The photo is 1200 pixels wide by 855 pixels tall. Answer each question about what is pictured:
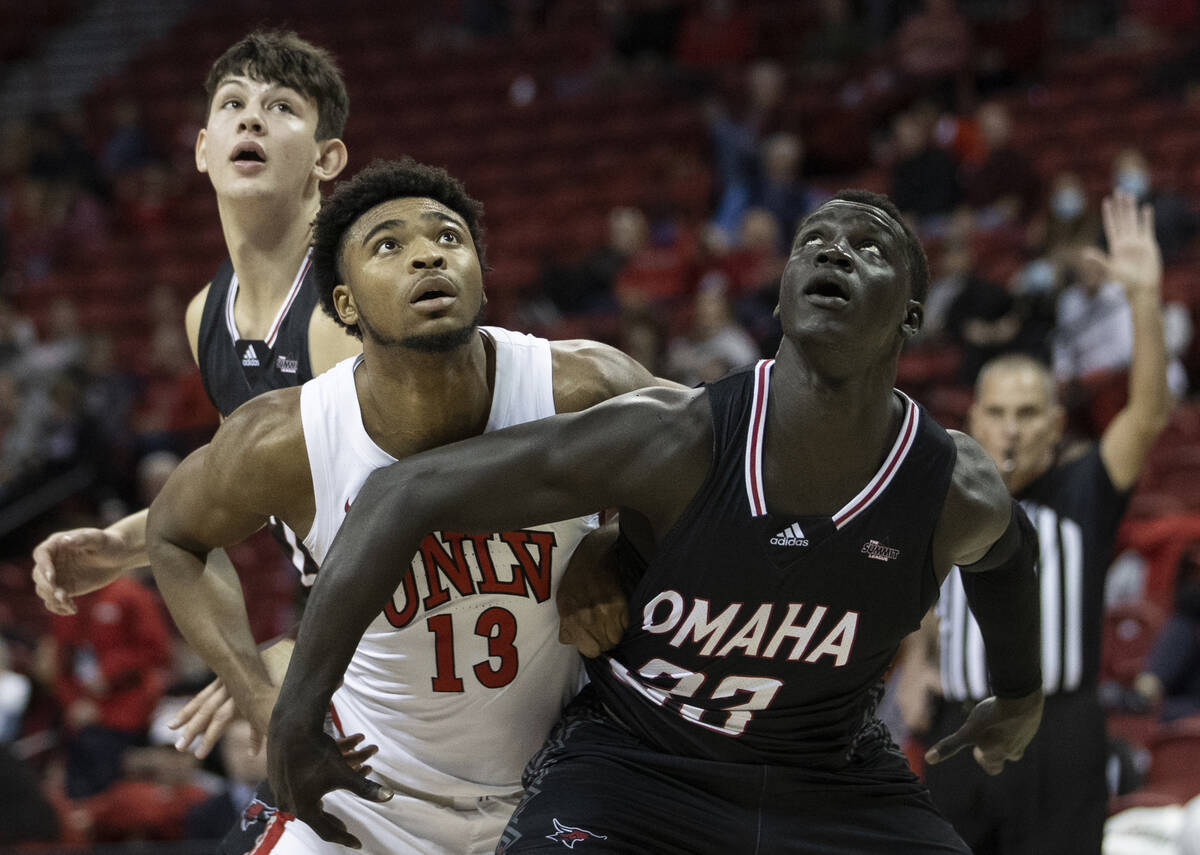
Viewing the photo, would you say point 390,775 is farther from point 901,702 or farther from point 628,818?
point 901,702

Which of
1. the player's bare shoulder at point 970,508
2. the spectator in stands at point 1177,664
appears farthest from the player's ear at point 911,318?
the spectator in stands at point 1177,664

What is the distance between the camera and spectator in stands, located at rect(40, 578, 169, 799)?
835 cm

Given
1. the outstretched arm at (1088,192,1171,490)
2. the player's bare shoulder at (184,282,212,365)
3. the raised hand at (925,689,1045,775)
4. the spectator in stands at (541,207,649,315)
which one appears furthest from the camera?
the spectator in stands at (541,207,649,315)

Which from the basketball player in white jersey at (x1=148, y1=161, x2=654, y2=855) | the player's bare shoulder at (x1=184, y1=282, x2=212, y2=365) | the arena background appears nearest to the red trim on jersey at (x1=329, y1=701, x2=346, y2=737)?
the basketball player in white jersey at (x1=148, y1=161, x2=654, y2=855)

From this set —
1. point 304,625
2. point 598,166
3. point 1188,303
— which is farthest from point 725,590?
point 598,166

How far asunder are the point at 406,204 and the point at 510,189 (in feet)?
38.1

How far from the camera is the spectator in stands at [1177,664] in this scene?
22.8 ft

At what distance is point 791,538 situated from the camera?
10.1 feet

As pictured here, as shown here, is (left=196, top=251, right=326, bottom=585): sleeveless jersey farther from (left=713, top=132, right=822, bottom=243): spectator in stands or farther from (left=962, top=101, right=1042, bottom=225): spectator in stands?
(left=962, top=101, right=1042, bottom=225): spectator in stands

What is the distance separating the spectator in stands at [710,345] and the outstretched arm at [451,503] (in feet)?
21.2

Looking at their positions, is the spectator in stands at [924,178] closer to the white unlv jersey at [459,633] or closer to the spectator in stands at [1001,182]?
the spectator in stands at [1001,182]

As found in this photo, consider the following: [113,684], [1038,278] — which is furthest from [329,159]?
[1038,278]

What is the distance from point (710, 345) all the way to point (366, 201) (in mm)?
6733

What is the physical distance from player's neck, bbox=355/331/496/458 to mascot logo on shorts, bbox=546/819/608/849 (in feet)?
2.79
